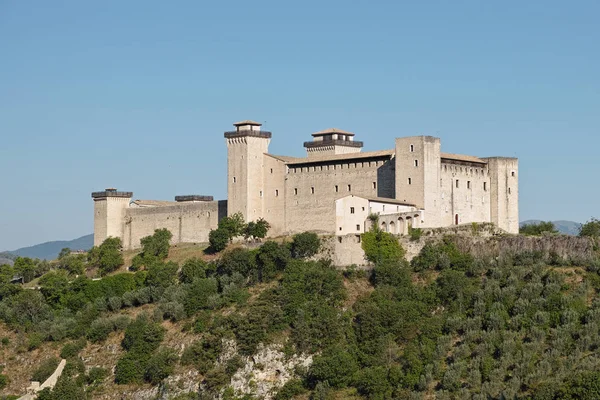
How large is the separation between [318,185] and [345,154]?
228cm

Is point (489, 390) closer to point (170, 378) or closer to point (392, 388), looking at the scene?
point (392, 388)

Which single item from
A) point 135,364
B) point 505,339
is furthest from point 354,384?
point 135,364

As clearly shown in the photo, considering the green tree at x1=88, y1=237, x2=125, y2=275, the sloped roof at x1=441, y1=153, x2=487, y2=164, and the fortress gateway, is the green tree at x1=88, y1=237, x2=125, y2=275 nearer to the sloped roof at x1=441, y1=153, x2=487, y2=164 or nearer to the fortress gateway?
the fortress gateway

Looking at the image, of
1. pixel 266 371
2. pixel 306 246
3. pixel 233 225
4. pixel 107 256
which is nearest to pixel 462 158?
pixel 306 246

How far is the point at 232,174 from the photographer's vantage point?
244ft

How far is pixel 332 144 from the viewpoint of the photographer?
7675 cm

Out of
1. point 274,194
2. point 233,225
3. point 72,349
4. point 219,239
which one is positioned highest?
point 274,194

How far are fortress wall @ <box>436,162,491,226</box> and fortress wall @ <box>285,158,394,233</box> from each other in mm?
2826

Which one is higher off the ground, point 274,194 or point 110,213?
point 274,194

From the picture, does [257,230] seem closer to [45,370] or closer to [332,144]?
[332,144]

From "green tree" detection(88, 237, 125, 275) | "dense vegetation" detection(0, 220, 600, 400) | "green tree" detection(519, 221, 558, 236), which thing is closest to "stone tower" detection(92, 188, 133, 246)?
"green tree" detection(88, 237, 125, 275)

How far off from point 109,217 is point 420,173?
24.9 m

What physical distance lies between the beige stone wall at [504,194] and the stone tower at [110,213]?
25521mm

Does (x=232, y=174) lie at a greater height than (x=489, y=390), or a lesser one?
greater
